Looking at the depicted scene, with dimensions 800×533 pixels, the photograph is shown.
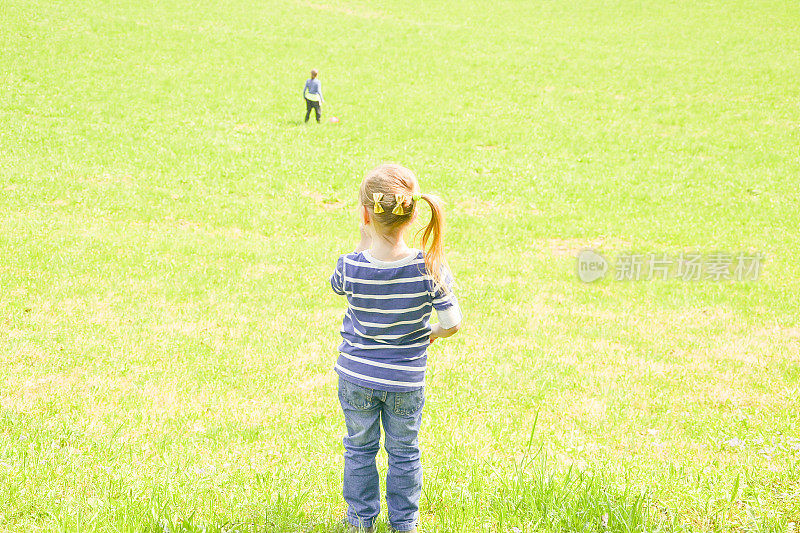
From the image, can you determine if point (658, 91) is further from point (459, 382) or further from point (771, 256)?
point (459, 382)

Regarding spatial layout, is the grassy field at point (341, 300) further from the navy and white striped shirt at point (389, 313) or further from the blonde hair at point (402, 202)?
the blonde hair at point (402, 202)

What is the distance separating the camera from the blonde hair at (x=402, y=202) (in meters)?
3.42

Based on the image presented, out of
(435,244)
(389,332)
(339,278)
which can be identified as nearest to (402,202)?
(435,244)

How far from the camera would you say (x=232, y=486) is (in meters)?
4.53

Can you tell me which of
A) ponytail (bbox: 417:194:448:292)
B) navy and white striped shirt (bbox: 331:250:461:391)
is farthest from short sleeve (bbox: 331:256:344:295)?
ponytail (bbox: 417:194:448:292)

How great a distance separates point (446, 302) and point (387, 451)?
2.92ft

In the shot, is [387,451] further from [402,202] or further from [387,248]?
[402,202]

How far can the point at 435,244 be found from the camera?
3.51 metres

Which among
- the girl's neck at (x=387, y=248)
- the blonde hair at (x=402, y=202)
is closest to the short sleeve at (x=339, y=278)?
the girl's neck at (x=387, y=248)

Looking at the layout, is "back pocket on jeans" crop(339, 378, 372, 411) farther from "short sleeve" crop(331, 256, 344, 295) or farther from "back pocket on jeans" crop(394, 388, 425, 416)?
"short sleeve" crop(331, 256, 344, 295)

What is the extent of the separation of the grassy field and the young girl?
0.38 m

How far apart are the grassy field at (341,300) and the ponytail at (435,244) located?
143 centimetres

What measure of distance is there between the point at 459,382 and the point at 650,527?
Answer: 3.85 m

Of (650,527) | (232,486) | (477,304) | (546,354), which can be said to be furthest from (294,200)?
(650,527)
